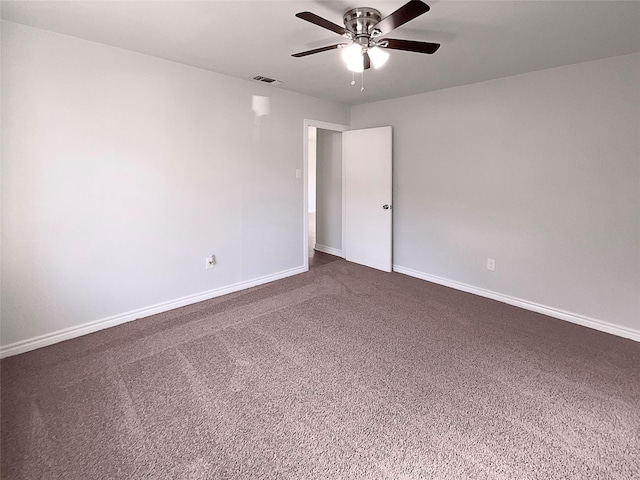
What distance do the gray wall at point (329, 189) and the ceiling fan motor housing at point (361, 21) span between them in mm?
2987

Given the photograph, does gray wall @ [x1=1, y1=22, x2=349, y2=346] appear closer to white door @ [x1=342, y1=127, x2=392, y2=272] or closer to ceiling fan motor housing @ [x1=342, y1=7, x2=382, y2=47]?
white door @ [x1=342, y1=127, x2=392, y2=272]

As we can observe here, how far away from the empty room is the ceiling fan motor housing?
0.01 metres

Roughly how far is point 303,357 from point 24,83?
9.10 ft

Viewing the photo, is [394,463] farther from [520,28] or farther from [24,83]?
[24,83]

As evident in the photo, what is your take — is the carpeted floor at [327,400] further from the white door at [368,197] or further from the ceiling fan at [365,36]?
the ceiling fan at [365,36]

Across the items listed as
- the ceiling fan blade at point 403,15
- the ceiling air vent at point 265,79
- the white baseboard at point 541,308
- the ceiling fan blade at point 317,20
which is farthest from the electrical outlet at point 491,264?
the ceiling air vent at point 265,79

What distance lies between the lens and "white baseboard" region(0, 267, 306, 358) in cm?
249

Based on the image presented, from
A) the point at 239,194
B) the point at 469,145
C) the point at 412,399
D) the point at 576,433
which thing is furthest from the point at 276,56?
the point at 576,433

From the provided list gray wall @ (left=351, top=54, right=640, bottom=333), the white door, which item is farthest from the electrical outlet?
the white door

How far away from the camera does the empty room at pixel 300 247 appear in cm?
173

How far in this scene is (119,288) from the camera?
9.70 feet

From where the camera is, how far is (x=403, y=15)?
171 cm

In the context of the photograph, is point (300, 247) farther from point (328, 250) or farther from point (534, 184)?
point (534, 184)

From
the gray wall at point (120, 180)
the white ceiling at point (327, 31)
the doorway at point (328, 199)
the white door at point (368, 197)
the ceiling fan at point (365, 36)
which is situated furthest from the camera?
the doorway at point (328, 199)
